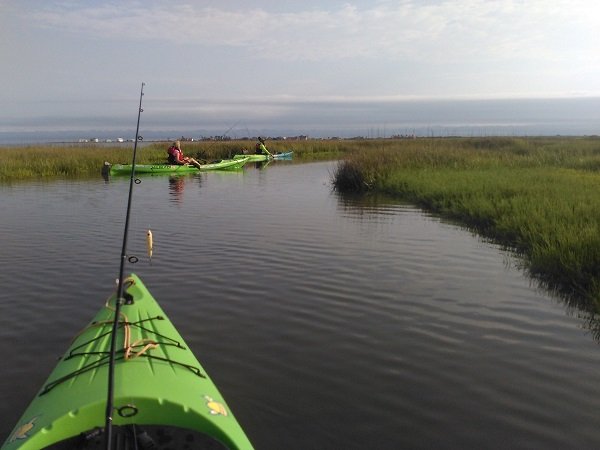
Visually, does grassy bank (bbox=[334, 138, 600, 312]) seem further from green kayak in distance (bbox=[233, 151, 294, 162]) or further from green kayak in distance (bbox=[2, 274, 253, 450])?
green kayak in distance (bbox=[233, 151, 294, 162])

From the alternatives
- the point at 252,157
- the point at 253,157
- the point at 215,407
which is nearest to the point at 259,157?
the point at 253,157

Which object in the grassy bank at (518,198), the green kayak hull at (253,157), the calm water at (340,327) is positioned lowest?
the calm water at (340,327)

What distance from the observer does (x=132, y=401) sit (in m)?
3.62

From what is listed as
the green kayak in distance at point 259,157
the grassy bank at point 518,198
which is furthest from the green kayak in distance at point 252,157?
the grassy bank at point 518,198

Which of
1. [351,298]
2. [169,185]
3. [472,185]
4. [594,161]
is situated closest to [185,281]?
[351,298]

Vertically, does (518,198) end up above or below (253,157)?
below

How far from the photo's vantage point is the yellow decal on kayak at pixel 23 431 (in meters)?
3.36

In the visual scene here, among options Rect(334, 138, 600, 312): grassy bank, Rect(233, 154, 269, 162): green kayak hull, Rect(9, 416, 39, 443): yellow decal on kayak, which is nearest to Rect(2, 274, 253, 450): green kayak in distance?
Rect(9, 416, 39, 443): yellow decal on kayak

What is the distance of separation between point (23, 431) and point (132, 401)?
2.29 feet

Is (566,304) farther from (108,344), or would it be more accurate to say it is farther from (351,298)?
(108,344)

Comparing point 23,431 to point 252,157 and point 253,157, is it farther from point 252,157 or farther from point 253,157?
point 253,157

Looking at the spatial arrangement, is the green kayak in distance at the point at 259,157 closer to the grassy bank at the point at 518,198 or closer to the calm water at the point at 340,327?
the grassy bank at the point at 518,198

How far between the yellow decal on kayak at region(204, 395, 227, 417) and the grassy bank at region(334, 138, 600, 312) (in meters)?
5.72

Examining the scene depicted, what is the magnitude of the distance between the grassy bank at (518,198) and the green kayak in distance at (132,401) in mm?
5784
